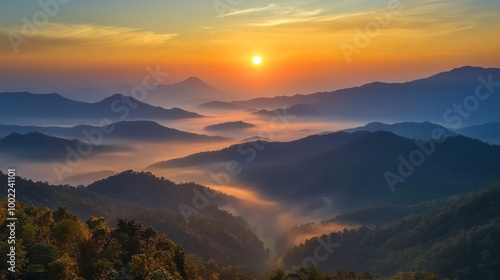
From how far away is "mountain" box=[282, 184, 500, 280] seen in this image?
79250 mm

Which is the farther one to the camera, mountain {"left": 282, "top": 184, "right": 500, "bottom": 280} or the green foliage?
mountain {"left": 282, "top": 184, "right": 500, "bottom": 280}

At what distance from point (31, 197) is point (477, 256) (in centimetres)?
10036

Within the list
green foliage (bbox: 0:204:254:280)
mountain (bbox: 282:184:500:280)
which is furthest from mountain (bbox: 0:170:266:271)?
green foliage (bbox: 0:204:254:280)

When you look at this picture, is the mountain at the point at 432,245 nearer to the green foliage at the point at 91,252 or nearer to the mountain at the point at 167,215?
the mountain at the point at 167,215

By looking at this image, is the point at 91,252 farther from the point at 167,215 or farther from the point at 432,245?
the point at 167,215

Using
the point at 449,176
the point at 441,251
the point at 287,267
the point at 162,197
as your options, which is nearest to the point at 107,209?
the point at 162,197

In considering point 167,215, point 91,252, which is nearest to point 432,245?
point 167,215

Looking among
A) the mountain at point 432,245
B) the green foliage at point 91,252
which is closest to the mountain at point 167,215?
the mountain at point 432,245

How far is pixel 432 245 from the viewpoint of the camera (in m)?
94.7

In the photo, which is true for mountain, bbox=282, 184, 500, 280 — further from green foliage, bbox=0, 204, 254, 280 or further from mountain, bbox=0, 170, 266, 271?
green foliage, bbox=0, 204, 254, 280

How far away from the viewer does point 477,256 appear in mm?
78938

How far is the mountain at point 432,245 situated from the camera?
260 ft

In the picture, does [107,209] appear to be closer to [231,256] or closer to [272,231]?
[231,256]

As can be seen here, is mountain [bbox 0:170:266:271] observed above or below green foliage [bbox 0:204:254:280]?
above
